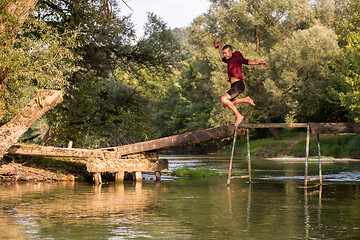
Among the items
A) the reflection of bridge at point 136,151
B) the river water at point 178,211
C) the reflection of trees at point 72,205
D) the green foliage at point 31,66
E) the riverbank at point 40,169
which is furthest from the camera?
the riverbank at point 40,169

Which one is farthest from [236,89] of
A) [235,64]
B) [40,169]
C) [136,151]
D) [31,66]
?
[40,169]

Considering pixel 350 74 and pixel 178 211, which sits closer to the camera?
pixel 178 211

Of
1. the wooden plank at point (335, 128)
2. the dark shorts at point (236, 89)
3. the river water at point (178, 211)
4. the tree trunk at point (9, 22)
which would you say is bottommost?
the river water at point (178, 211)

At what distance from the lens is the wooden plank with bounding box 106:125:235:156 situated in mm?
20062

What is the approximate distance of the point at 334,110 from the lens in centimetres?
5188

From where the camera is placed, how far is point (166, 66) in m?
31.3

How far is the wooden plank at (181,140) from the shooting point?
20.1 metres

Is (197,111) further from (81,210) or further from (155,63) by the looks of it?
(81,210)

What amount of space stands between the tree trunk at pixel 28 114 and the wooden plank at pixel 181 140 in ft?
13.8

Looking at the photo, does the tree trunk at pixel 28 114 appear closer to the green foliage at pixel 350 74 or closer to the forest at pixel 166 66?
the forest at pixel 166 66

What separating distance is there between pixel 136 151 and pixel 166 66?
11124 millimetres

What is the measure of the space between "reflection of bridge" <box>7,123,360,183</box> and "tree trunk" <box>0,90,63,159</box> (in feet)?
6.46

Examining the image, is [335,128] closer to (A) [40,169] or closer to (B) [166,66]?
(A) [40,169]

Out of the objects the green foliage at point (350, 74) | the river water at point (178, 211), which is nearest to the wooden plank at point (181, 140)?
the river water at point (178, 211)
